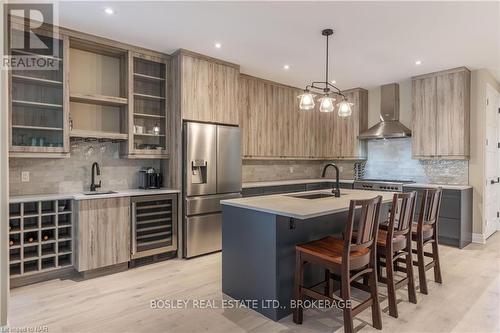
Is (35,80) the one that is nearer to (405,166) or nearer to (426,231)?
(426,231)

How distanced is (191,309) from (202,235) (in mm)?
1528

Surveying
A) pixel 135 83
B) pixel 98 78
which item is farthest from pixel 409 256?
pixel 98 78

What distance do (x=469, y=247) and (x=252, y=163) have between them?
370 centimetres

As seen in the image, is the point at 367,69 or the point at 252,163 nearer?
the point at 367,69

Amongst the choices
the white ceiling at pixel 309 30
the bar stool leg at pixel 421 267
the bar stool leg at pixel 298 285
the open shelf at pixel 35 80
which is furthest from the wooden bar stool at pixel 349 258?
the open shelf at pixel 35 80

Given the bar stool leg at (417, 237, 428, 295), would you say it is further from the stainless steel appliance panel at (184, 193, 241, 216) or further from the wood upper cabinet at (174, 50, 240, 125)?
the wood upper cabinet at (174, 50, 240, 125)

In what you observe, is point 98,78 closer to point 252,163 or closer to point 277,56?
point 277,56

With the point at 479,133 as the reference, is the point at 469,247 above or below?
below

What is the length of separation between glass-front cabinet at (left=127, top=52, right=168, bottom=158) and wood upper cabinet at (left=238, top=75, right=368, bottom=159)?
144cm

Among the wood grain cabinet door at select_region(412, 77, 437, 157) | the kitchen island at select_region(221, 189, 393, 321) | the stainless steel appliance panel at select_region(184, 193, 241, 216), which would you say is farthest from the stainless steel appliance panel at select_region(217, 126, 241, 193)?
the wood grain cabinet door at select_region(412, 77, 437, 157)

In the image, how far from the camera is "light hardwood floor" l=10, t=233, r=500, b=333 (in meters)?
2.38

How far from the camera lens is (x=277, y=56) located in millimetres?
4297

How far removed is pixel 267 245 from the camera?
2.48m

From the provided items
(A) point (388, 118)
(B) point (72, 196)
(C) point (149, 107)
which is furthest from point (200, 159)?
(A) point (388, 118)
